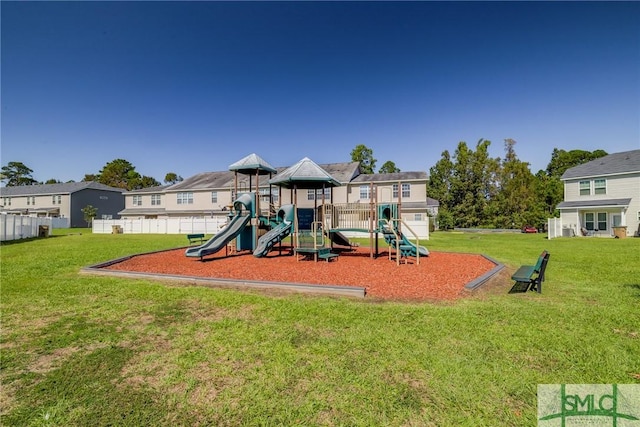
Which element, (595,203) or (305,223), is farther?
(595,203)

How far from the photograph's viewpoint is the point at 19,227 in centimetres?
2312

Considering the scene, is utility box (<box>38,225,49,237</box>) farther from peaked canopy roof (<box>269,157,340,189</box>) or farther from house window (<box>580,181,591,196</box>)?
house window (<box>580,181,591,196</box>)

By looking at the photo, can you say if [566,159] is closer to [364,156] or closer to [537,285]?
[364,156]

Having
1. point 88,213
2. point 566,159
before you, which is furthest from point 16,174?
point 566,159

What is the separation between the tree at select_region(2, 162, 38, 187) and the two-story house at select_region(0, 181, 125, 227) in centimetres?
3672

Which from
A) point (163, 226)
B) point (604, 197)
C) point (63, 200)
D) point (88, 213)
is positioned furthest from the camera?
point (63, 200)

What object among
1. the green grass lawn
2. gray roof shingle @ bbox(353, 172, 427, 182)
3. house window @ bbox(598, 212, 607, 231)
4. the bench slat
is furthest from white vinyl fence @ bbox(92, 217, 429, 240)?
house window @ bbox(598, 212, 607, 231)

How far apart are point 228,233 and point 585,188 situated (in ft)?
113

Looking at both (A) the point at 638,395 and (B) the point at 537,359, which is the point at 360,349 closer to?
(B) the point at 537,359

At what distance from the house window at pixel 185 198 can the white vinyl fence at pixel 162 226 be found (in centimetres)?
352

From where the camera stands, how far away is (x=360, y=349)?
408cm

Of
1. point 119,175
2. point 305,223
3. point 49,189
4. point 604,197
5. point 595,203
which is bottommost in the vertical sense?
point 305,223

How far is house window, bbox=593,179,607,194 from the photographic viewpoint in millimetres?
28625

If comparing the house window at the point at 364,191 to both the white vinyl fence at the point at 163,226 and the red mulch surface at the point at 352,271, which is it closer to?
the white vinyl fence at the point at 163,226
